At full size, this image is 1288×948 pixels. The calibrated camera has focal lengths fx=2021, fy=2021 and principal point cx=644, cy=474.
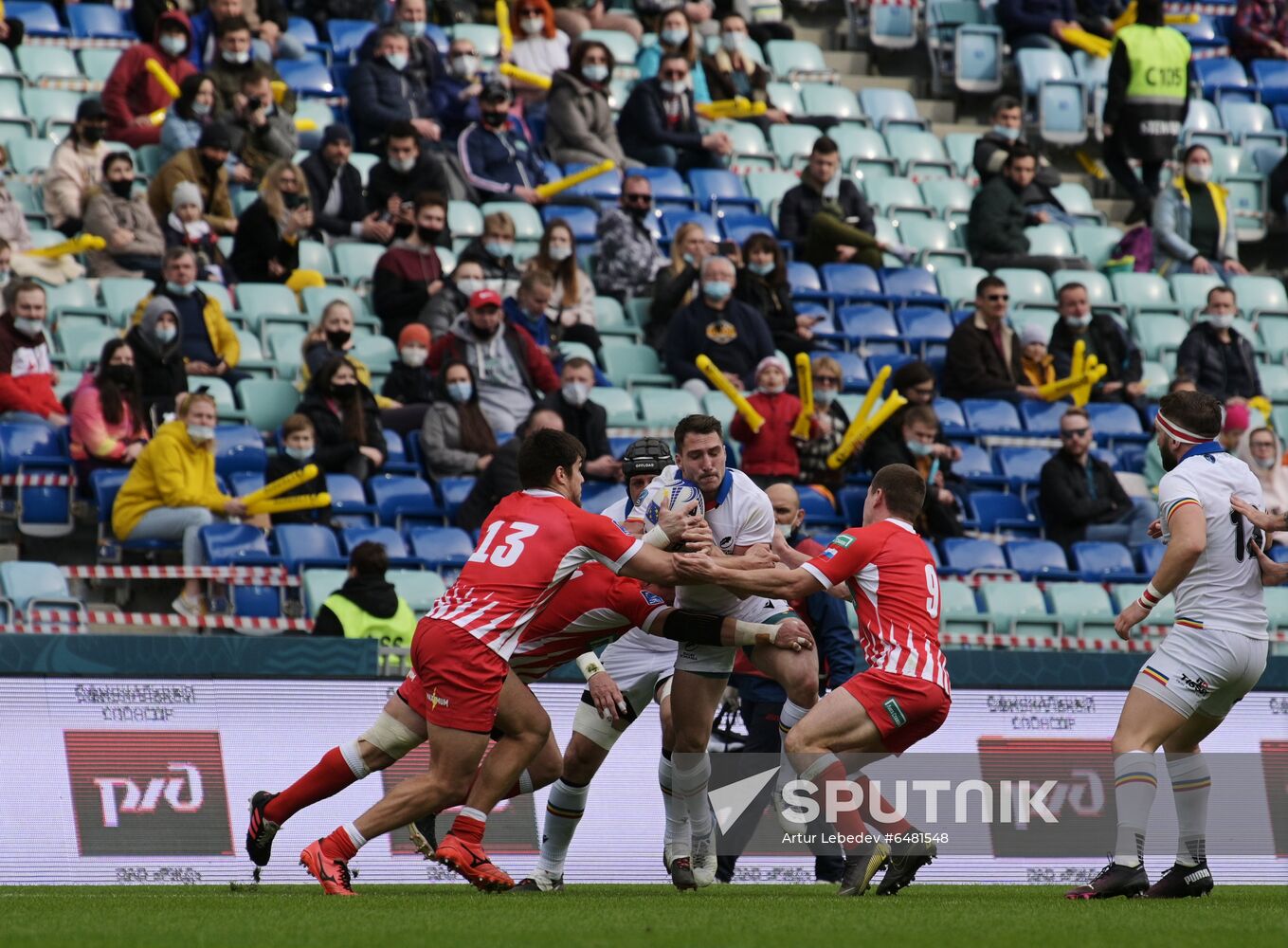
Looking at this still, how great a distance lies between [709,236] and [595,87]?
1.81 m

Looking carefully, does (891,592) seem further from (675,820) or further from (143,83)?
(143,83)

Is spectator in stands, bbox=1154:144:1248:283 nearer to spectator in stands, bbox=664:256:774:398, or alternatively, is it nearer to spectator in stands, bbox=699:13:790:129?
spectator in stands, bbox=699:13:790:129

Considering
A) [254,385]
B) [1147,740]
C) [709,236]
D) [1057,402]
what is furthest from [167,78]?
[1147,740]

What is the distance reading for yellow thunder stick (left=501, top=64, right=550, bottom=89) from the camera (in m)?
18.2

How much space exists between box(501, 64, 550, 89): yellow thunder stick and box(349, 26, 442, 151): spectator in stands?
1237mm

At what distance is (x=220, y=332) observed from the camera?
1451cm

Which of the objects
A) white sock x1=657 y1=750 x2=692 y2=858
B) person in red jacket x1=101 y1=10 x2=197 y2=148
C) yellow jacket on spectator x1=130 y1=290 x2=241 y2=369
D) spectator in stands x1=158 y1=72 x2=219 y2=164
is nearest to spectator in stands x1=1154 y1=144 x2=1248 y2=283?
spectator in stands x1=158 y1=72 x2=219 y2=164

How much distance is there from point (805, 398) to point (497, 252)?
2711 mm

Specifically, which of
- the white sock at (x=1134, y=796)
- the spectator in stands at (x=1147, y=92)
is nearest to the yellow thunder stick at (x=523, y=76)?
the spectator in stands at (x=1147, y=92)

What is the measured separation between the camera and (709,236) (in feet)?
56.7

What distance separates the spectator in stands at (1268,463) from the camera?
15352mm

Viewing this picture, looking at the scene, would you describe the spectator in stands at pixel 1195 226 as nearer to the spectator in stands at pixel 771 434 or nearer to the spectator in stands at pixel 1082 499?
the spectator in stands at pixel 1082 499

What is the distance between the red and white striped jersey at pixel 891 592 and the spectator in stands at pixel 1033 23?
13426 mm

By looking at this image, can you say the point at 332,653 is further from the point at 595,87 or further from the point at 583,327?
the point at 595,87
